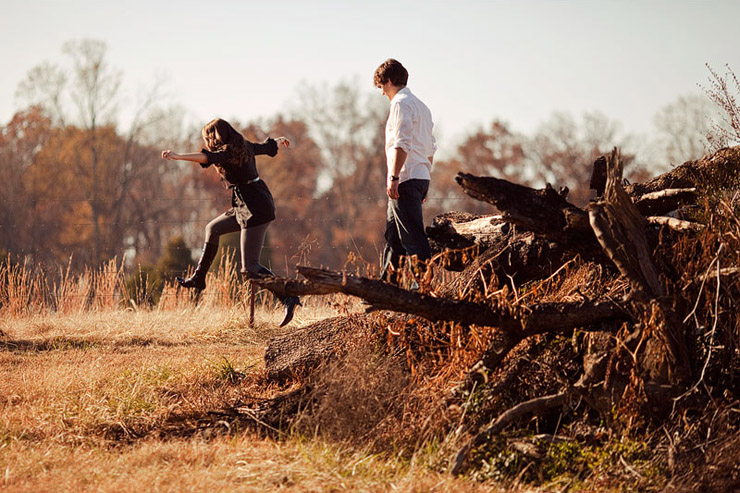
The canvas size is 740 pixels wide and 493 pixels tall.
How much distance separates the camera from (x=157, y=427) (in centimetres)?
449

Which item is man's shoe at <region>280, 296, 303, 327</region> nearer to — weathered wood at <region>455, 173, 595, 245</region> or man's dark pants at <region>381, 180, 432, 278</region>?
man's dark pants at <region>381, 180, 432, 278</region>

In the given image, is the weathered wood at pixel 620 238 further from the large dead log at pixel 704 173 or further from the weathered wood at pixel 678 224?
the large dead log at pixel 704 173

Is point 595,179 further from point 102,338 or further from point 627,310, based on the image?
point 102,338

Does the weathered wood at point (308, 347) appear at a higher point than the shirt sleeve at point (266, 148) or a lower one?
lower

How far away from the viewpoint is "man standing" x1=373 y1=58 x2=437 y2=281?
5773 mm

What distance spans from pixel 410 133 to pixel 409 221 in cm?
65

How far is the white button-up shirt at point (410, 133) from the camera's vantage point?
5.80 meters

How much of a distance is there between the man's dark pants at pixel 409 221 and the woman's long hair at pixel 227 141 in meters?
1.27

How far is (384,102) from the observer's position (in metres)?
32.2

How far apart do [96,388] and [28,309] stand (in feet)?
18.1

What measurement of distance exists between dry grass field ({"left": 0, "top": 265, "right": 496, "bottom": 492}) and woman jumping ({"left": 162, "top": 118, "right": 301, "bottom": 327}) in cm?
87

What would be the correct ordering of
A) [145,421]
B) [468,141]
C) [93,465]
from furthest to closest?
1. [468,141]
2. [145,421]
3. [93,465]

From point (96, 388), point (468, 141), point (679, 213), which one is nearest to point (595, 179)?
point (679, 213)

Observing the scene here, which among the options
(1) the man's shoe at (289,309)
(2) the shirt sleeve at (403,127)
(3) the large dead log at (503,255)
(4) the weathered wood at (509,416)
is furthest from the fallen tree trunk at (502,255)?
(1) the man's shoe at (289,309)
